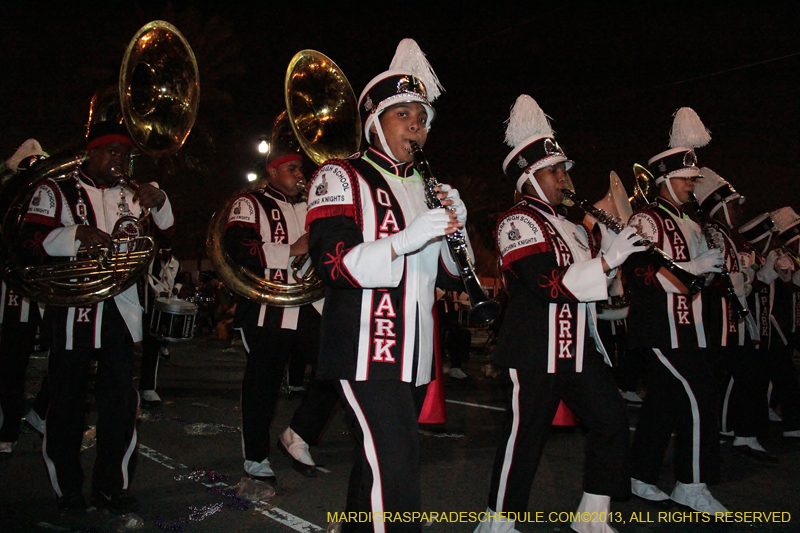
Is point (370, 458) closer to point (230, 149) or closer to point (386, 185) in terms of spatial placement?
point (386, 185)

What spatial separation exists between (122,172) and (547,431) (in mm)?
3013

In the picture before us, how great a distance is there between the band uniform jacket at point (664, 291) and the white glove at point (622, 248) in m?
0.90

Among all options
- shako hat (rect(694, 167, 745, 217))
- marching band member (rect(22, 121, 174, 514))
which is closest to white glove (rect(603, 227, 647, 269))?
marching band member (rect(22, 121, 174, 514))

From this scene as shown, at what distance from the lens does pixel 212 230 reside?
516 centimetres

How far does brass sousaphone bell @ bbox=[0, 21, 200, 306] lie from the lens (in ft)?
13.3

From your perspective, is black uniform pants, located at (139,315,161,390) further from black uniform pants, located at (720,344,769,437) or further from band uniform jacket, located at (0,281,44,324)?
black uniform pants, located at (720,344,769,437)

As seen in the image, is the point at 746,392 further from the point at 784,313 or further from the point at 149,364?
the point at 149,364

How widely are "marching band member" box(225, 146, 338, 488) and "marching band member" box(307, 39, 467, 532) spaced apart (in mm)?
1841

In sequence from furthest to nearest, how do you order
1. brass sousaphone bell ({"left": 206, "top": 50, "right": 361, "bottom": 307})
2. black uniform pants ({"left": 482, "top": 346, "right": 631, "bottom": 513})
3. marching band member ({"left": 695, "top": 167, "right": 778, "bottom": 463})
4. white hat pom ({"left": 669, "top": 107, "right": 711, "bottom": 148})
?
1. marching band member ({"left": 695, "top": 167, "right": 778, "bottom": 463})
2. white hat pom ({"left": 669, "top": 107, "right": 711, "bottom": 148})
3. brass sousaphone bell ({"left": 206, "top": 50, "right": 361, "bottom": 307})
4. black uniform pants ({"left": 482, "top": 346, "right": 631, "bottom": 513})

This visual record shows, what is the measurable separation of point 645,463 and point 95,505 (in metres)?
3.57

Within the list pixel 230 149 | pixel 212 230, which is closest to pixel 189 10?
pixel 230 149

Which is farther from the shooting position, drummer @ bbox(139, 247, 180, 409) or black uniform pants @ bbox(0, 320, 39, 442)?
drummer @ bbox(139, 247, 180, 409)

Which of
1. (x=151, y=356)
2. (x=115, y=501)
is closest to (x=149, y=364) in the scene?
(x=151, y=356)

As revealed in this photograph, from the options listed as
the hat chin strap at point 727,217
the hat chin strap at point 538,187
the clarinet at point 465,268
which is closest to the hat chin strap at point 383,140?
the clarinet at point 465,268
